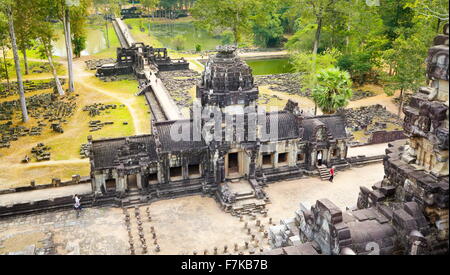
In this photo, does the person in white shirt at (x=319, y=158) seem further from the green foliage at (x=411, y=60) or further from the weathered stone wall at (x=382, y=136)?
the green foliage at (x=411, y=60)

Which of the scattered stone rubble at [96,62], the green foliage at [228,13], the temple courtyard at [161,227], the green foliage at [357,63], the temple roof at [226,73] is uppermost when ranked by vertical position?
the green foliage at [228,13]

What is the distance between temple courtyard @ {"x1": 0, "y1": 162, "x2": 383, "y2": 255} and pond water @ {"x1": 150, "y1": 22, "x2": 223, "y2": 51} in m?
72.2

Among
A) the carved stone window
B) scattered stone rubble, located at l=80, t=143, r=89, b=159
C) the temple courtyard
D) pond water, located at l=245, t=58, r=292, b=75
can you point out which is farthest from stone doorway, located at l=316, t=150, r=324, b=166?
pond water, located at l=245, t=58, r=292, b=75

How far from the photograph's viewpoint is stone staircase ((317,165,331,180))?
36.4 m

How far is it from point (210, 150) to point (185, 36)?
9025cm

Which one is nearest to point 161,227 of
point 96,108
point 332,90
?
point 332,90

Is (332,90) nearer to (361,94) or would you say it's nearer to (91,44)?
(361,94)

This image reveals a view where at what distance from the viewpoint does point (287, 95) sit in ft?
198

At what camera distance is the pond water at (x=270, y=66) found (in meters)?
79.4

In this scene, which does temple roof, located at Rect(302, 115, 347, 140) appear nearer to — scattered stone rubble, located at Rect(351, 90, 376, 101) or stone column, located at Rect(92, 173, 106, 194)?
stone column, located at Rect(92, 173, 106, 194)

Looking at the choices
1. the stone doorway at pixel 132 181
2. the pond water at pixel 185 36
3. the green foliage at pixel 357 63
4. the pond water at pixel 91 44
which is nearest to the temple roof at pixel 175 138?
the stone doorway at pixel 132 181

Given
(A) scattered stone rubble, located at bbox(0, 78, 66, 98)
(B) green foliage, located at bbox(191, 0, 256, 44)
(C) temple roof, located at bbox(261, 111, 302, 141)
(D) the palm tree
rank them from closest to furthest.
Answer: (C) temple roof, located at bbox(261, 111, 302, 141) → (D) the palm tree → (A) scattered stone rubble, located at bbox(0, 78, 66, 98) → (B) green foliage, located at bbox(191, 0, 256, 44)

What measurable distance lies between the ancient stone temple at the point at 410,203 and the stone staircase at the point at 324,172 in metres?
15.4

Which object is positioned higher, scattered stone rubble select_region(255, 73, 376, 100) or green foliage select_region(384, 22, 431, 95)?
green foliage select_region(384, 22, 431, 95)
